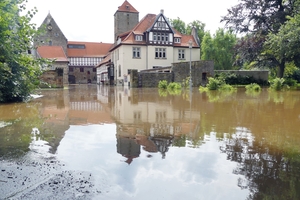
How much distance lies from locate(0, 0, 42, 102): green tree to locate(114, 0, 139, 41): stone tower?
1875 inches

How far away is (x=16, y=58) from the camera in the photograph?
13141mm

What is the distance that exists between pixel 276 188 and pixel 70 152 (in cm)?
344

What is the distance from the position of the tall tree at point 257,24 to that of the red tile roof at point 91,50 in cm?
4725

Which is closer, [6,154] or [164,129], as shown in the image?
[6,154]

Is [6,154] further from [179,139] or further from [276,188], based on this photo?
[276,188]

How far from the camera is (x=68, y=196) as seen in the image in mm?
3242

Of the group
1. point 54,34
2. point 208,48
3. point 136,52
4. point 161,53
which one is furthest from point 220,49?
point 54,34

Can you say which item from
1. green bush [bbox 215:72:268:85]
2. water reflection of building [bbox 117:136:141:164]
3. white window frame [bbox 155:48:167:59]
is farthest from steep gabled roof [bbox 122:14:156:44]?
water reflection of building [bbox 117:136:141:164]

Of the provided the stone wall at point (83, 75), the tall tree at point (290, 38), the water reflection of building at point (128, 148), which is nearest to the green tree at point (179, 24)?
the stone wall at point (83, 75)

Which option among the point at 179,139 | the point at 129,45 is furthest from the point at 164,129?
the point at 129,45

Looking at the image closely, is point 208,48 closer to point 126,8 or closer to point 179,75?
point 126,8

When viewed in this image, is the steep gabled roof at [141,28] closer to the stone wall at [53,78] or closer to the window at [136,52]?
the window at [136,52]

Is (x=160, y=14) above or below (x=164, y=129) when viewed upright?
above

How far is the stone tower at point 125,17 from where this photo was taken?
6016 cm
